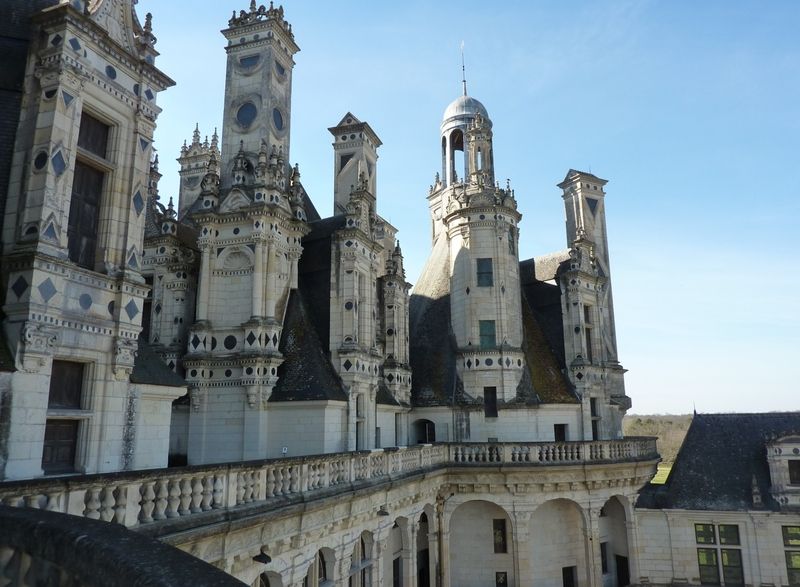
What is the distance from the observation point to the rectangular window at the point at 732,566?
29281 mm

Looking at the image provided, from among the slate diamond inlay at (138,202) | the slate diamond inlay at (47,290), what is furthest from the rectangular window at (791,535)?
the slate diamond inlay at (47,290)

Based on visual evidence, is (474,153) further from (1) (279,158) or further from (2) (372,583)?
(2) (372,583)

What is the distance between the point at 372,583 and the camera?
1978 centimetres

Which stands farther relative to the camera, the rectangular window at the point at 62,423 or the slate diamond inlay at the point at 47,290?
the rectangular window at the point at 62,423

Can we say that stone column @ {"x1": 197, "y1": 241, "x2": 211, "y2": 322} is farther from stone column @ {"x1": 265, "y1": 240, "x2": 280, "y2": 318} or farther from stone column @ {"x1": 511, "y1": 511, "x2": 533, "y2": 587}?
stone column @ {"x1": 511, "y1": 511, "x2": 533, "y2": 587}

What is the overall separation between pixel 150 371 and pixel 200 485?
16.1 ft

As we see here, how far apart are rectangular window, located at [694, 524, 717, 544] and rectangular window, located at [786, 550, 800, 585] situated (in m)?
3.15

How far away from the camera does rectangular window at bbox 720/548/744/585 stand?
2928 cm

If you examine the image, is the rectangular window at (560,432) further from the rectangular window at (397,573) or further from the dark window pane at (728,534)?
the rectangular window at (397,573)

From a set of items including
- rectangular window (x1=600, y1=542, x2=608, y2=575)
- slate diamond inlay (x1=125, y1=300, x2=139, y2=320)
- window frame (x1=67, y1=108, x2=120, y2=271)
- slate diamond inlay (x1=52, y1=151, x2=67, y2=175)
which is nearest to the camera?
slate diamond inlay (x1=52, y1=151, x2=67, y2=175)

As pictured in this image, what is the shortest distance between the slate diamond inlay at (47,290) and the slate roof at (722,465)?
29.0 m

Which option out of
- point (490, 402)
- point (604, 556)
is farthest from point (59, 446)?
point (604, 556)

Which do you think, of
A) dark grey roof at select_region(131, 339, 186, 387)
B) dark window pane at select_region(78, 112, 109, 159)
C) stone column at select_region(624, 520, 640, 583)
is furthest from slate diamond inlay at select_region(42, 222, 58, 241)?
stone column at select_region(624, 520, 640, 583)

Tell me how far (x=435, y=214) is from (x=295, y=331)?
20786 millimetres
